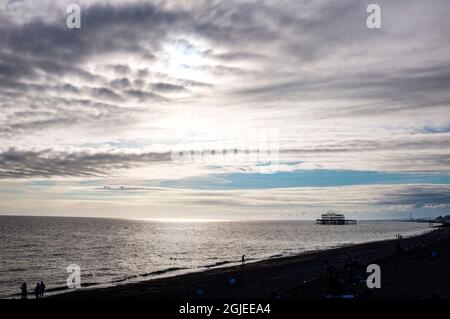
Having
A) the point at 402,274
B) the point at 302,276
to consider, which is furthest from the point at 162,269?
the point at 402,274

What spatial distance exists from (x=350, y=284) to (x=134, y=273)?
106 feet

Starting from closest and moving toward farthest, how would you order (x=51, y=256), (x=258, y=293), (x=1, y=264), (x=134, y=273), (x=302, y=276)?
(x=258, y=293) < (x=302, y=276) < (x=134, y=273) < (x=1, y=264) < (x=51, y=256)

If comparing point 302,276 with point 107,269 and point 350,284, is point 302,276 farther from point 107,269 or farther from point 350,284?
point 107,269

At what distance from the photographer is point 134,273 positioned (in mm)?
51125
